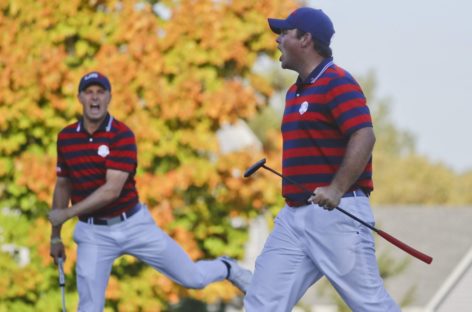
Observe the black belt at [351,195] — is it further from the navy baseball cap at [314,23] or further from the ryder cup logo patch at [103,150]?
the ryder cup logo patch at [103,150]

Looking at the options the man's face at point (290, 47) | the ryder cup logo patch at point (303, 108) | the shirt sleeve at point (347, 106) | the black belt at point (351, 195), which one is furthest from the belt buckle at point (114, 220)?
the shirt sleeve at point (347, 106)

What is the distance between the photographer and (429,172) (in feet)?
241

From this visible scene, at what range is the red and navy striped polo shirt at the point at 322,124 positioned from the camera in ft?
23.1

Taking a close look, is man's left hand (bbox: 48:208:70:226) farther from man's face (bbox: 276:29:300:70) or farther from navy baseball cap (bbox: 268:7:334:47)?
navy baseball cap (bbox: 268:7:334:47)

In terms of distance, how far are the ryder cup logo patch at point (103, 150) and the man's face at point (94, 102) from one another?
0.23 metres

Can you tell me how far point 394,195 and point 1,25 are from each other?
2034 inches

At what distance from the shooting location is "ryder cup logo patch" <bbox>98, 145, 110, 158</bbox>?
30.7 ft

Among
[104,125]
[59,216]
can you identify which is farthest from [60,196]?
[104,125]

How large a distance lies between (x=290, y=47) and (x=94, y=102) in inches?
97.6

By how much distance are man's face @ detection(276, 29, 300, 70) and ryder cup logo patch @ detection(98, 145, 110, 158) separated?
2329mm

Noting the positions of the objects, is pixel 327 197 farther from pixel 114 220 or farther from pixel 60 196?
pixel 60 196

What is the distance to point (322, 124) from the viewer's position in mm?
7176

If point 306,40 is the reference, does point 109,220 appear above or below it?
below

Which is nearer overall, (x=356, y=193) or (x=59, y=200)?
(x=356, y=193)
